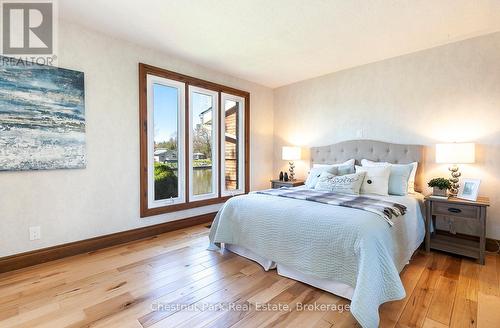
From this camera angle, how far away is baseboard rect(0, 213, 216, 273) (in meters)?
2.28

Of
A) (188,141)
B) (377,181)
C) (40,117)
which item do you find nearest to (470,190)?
(377,181)

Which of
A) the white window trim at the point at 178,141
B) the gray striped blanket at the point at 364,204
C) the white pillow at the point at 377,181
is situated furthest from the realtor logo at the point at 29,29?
the white pillow at the point at 377,181

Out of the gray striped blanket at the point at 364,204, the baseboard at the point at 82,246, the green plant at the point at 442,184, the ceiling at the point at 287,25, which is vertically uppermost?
the ceiling at the point at 287,25

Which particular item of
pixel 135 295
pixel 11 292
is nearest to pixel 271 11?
pixel 135 295

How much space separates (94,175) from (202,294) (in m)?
1.87

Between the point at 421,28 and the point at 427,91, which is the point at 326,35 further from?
the point at 427,91

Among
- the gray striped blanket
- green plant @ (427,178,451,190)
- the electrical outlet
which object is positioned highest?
green plant @ (427,178,451,190)

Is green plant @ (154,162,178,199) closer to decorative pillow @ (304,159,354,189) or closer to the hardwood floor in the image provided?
the hardwood floor

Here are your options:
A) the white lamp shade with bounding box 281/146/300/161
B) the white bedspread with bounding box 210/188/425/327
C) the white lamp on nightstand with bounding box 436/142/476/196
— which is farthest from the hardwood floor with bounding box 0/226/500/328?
the white lamp shade with bounding box 281/146/300/161

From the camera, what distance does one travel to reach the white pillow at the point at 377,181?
2.86 meters

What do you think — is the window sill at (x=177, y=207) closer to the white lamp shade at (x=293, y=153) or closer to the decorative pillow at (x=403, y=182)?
the white lamp shade at (x=293, y=153)

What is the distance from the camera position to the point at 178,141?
3.50m

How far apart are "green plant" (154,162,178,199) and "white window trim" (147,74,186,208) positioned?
71 mm

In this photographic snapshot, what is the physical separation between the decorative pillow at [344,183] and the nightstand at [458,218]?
28.6 inches
